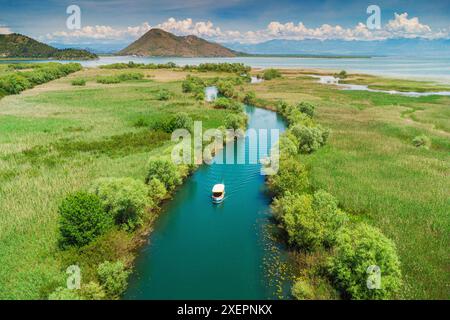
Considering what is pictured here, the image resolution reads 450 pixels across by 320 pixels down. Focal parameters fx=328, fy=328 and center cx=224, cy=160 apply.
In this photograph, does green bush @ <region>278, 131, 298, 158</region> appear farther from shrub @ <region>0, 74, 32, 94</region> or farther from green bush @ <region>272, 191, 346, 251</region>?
shrub @ <region>0, 74, 32, 94</region>

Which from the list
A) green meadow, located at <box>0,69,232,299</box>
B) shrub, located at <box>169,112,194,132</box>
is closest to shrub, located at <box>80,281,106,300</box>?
green meadow, located at <box>0,69,232,299</box>

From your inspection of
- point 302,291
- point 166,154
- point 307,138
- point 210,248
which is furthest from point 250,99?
point 302,291

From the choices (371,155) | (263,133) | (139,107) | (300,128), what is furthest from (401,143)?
(139,107)

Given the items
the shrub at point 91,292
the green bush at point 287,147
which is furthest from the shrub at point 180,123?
the shrub at point 91,292

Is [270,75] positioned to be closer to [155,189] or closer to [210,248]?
[155,189]

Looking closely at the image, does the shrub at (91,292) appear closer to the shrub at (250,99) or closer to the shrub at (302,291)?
the shrub at (302,291)

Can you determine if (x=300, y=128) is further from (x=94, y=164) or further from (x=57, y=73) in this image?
(x=57, y=73)
